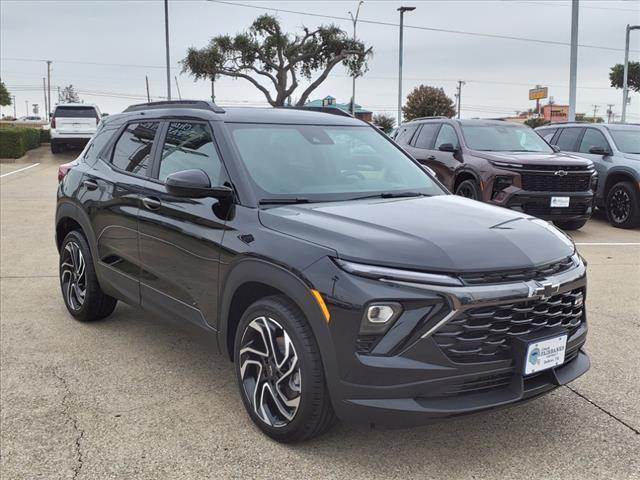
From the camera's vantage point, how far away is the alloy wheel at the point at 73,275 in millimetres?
5238

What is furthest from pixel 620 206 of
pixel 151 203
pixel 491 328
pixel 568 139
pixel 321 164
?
pixel 491 328

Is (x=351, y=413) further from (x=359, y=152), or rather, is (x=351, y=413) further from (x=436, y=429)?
(x=359, y=152)

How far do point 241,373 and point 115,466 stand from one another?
0.76 m

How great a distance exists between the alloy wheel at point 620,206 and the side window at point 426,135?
10.7 feet

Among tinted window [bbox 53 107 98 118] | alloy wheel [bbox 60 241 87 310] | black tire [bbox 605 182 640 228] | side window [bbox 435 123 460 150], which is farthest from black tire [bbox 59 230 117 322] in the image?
tinted window [bbox 53 107 98 118]

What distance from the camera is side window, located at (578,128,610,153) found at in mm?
11502

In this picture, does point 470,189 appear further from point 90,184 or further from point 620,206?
point 90,184

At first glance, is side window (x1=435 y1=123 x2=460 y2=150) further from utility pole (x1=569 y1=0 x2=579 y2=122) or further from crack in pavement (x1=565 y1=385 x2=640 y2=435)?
utility pole (x1=569 y1=0 x2=579 y2=122)

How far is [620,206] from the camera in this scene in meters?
11.0

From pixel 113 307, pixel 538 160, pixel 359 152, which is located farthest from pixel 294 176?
pixel 538 160

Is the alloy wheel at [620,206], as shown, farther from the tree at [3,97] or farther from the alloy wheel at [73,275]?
the tree at [3,97]

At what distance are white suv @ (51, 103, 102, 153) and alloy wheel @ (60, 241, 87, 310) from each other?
1898 centimetres

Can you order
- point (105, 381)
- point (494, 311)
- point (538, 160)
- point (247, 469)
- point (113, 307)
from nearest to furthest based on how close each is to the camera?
point (494, 311), point (247, 469), point (105, 381), point (113, 307), point (538, 160)

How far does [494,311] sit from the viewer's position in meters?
2.80
